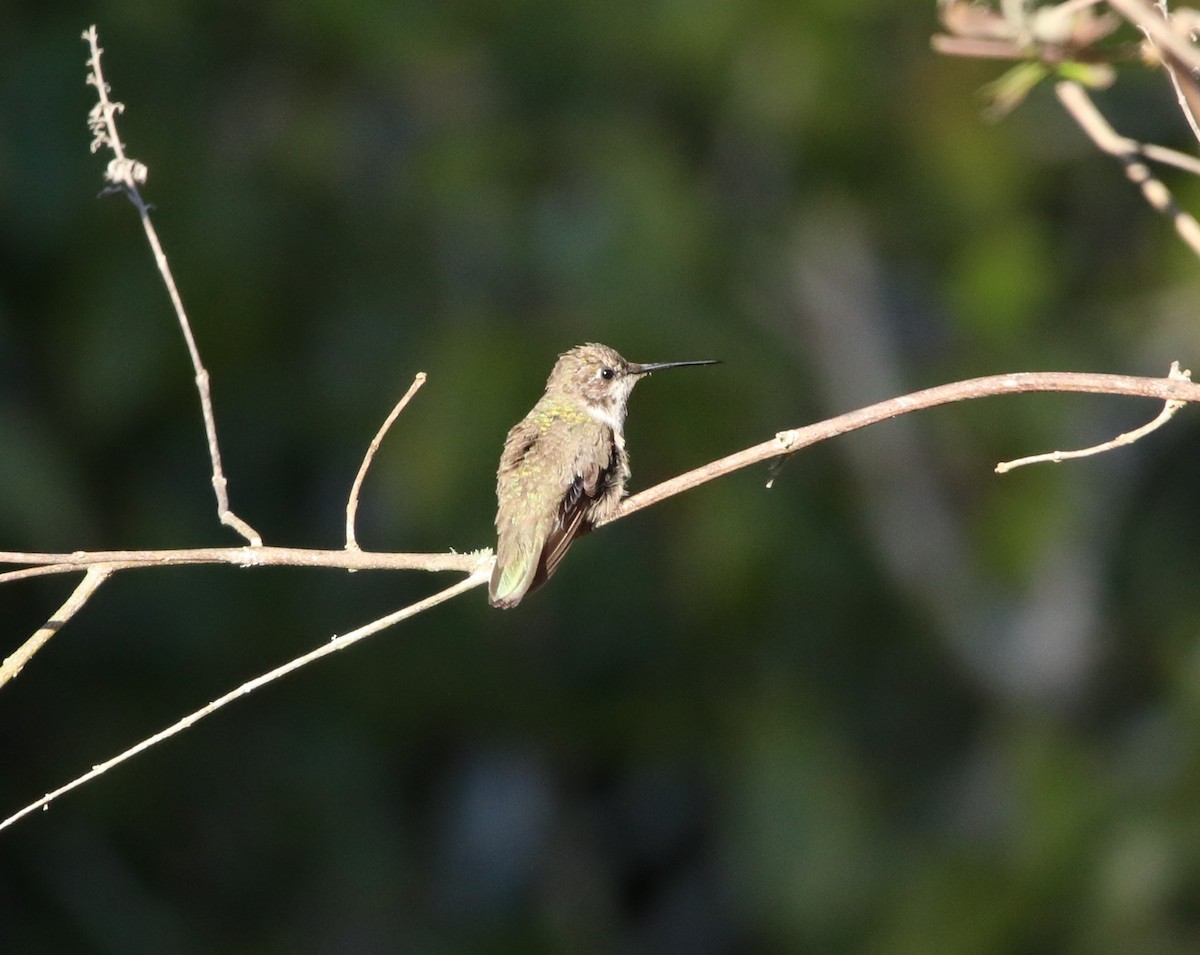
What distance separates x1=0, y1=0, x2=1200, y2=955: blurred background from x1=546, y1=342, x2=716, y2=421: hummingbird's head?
7.04 ft

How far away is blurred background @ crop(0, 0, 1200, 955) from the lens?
788 cm

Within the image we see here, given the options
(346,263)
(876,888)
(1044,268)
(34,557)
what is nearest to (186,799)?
(346,263)

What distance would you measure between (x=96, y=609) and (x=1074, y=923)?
5378mm

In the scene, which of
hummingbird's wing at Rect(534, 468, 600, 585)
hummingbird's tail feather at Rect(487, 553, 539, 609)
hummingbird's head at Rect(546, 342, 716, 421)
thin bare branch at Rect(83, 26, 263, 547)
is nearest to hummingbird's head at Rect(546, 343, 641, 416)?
hummingbird's head at Rect(546, 342, 716, 421)

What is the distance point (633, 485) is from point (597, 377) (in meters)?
2.27

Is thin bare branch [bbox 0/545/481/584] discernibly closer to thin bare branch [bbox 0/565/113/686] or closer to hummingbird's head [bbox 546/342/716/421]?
thin bare branch [bbox 0/565/113/686]

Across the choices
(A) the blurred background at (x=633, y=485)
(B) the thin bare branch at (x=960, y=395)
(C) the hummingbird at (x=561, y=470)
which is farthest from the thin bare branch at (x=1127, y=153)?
(A) the blurred background at (x=633, y=485)

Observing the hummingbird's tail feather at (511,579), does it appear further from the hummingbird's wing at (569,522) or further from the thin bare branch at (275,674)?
the thin bare branch at (275,674)

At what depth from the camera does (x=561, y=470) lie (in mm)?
4410

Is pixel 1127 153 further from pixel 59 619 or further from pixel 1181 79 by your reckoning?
pixel 59 619

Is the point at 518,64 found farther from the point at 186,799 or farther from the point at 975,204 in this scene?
the point at 186,799

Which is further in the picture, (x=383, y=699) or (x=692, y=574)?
(x=383, y=699)

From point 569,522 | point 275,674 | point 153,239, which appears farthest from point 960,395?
point 569,522

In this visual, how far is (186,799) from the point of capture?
10047 millimetres
